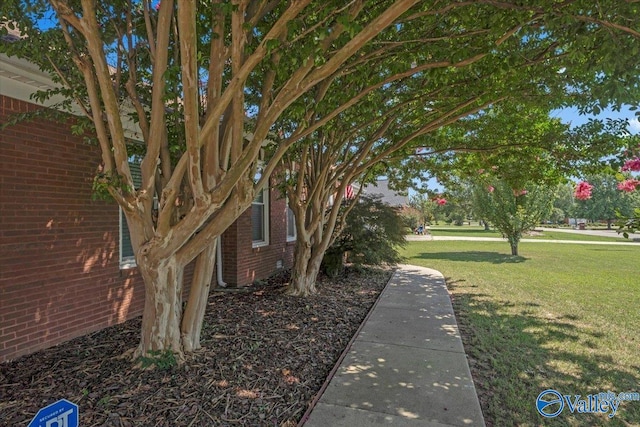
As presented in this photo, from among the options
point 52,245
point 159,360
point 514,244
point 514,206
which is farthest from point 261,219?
point 514,244

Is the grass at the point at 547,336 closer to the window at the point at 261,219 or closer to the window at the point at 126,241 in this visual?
the window at the point at 261,219

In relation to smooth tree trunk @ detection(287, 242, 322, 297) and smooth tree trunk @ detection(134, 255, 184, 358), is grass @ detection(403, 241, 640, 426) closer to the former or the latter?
smooth tree trunk @ detection(287, 242, 322, 297)

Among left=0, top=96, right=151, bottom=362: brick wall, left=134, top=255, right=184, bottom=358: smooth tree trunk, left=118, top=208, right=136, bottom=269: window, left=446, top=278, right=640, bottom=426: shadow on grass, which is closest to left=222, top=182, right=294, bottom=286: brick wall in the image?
left=118, top=208, right=136, bottom=269: window

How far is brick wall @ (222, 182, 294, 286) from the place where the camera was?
7.50 meters

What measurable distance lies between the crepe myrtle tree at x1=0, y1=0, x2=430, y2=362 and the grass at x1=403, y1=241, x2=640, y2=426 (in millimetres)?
3018

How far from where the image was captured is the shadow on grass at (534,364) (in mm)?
3023

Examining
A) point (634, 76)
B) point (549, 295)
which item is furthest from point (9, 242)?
point (549, 295)

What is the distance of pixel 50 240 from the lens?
4219 mm

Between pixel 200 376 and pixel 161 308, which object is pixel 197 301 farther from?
pixel 200 376

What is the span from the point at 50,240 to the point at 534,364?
5758 mm

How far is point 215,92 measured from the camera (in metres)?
3.34

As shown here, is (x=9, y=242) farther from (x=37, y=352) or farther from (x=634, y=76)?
(x=634, y=76)

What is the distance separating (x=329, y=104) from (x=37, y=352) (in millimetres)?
4514

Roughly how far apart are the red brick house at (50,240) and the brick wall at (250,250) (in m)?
2.17
